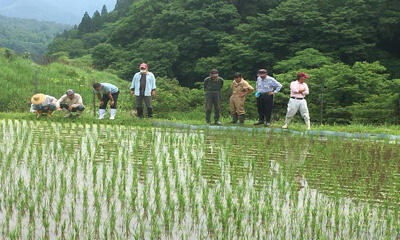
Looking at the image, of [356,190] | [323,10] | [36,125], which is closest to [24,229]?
[356,190]

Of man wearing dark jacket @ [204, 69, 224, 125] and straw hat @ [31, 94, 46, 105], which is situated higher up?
man wearing dark jacket @ [204, 69, 224, 125]

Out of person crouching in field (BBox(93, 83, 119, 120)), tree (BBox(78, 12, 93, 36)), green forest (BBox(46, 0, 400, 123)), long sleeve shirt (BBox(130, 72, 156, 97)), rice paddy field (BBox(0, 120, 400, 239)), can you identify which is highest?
tree (BBox(78, 12, 93, 36))

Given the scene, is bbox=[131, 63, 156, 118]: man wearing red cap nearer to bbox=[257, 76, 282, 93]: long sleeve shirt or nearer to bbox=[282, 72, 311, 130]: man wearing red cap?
bbox=[257, 76, 282, 93]: long sleeve shirt

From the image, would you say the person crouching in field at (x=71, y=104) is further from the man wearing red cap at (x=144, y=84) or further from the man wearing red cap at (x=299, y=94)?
the man wearing red cap at (x=299, y=94)

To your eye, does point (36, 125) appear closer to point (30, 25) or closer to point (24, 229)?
point (24, 229)

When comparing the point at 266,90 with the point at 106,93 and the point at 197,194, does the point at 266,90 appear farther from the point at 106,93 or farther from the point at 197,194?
the point at 197,194

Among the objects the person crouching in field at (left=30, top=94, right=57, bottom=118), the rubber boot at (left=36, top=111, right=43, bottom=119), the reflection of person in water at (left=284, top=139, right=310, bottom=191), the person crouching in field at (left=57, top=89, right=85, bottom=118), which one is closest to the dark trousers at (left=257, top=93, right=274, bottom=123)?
the reflection of person in water at (left=284, top=139, right=310, bottom=191)

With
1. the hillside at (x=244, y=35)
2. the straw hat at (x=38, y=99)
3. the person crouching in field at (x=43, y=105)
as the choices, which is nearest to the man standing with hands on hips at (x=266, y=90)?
the person crouching in field at (x=43, y=105)

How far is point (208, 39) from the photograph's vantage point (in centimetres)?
3619

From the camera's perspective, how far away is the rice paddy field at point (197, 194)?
10.1 ft

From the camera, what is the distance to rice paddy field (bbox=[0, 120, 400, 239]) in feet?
10.1

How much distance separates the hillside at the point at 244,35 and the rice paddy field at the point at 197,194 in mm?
22568

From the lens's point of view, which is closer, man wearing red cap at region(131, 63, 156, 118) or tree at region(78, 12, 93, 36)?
man wearing red cap at region(131, 63, 156, 118)

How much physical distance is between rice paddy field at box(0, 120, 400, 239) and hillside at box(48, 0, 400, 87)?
22.6 m
